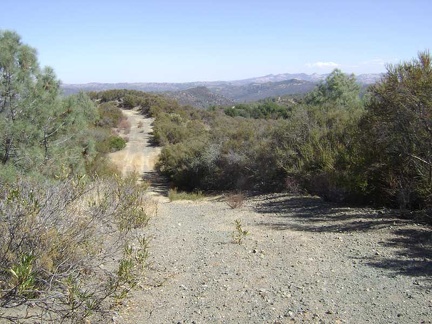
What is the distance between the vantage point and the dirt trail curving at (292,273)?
534 cm

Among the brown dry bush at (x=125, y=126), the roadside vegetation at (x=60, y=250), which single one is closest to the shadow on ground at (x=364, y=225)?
the roadside vegetation at (x=60, y=250)

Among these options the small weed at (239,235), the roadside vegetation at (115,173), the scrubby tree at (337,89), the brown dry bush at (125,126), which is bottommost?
the brown dry bush at (125,126)

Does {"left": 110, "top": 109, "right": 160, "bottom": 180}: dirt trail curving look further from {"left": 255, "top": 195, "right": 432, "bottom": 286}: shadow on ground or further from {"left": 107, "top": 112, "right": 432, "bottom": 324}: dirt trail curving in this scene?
{"left": 107, "top": 112, "right": 432, "bottom": 324}: dirt trail curving

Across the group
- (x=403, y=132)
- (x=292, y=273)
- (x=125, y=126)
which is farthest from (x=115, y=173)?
(x=125, y=126)

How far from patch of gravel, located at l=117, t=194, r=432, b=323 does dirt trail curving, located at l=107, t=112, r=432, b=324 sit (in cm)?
1

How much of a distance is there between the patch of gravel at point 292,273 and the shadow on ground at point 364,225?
0.02 metres

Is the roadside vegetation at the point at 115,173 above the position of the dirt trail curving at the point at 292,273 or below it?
above

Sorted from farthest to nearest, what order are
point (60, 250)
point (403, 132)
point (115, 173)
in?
1. point (115, 173)
2. point (403, 132)
3. point (60, 250)

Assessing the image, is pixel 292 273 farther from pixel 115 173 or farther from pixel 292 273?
pixel 115 173

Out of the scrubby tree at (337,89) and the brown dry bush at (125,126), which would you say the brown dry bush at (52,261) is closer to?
the scrubby tree at (337,89)

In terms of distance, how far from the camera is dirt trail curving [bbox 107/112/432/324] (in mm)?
5340

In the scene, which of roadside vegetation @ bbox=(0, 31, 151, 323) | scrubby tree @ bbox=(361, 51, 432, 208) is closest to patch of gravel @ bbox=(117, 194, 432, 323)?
roadside vegetation @ bbox=(0, 31, 151, 323)

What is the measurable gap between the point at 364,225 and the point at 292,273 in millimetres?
3843

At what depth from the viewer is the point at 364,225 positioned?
9.80 meters
